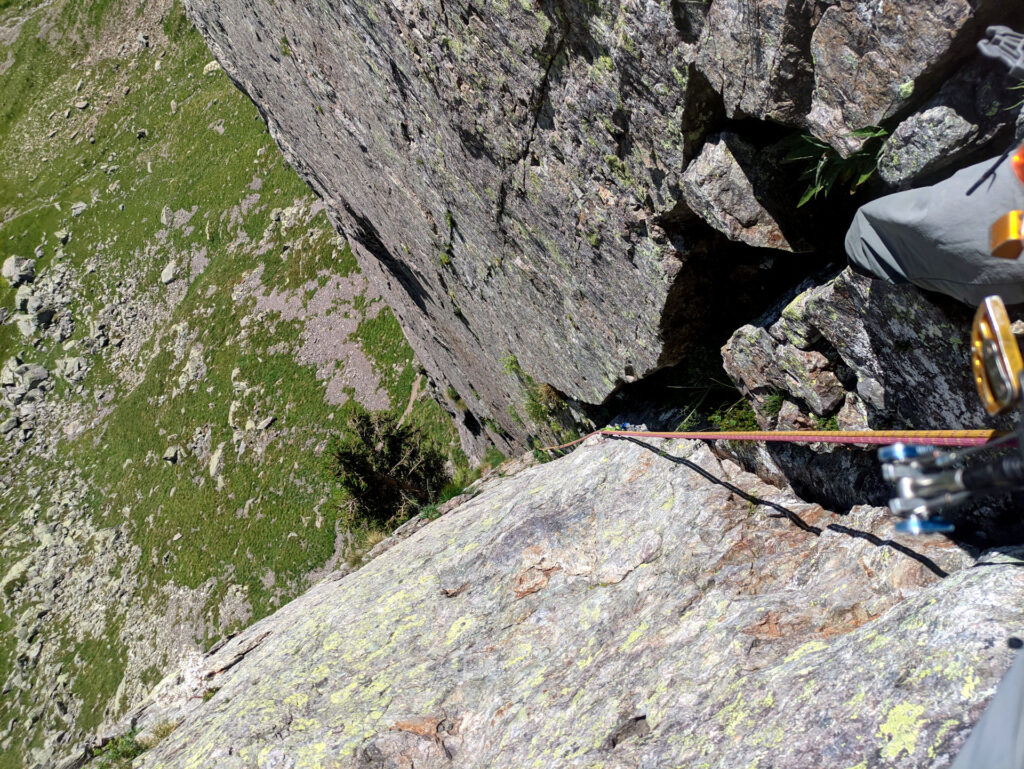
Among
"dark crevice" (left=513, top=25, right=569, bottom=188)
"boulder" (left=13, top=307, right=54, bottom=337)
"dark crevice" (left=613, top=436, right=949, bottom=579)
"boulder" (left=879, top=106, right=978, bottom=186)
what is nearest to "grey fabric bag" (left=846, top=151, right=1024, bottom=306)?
"boulder" (left=879, top=106, right=978, bottom=186)

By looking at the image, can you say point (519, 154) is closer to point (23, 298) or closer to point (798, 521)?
point (798, 521)

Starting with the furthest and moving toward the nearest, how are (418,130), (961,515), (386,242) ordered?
(386,242) < (418,130) < (961,515)

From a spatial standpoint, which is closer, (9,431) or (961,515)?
(961,515)

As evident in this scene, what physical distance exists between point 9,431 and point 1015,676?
54.7 metres

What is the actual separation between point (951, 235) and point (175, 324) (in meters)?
42.7

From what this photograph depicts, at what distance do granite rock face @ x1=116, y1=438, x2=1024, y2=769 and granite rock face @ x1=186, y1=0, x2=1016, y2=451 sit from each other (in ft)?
8.74

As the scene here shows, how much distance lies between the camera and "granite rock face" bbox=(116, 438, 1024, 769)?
4824 millimetres

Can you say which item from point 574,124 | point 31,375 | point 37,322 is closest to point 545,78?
point 574,124

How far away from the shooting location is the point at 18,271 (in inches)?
1956

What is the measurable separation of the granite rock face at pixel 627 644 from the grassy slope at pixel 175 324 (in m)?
15.3

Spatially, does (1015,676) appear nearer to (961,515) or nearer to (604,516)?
(961,515)

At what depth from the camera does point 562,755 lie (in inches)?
261

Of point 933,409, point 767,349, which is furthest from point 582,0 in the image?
point 933,409

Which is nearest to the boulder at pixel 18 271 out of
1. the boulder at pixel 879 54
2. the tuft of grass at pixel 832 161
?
the tuft of grass at pixel 832 161
